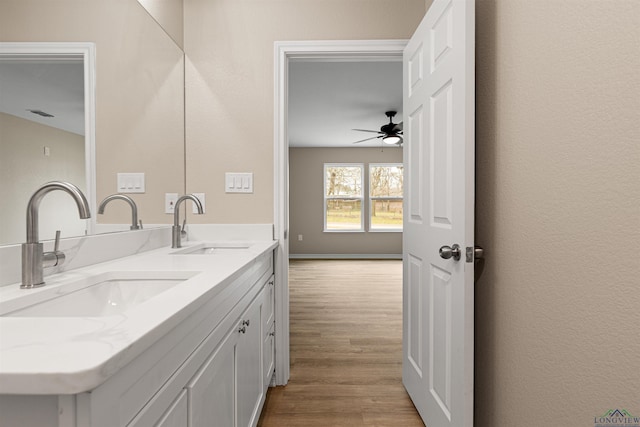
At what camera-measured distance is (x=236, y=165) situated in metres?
2.19

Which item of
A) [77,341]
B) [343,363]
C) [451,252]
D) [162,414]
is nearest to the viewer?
[77,341]

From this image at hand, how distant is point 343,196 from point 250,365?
21.4 ft

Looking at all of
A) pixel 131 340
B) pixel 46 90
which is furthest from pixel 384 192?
pixel 131 340

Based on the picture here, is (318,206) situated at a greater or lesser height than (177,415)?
greater

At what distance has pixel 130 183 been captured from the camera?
1.71 m

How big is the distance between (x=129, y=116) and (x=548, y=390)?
76.8 inches

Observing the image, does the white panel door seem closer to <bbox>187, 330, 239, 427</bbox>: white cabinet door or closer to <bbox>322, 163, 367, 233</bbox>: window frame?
<bbox>187, 330, 239, 427</bbox>: white cabinet door

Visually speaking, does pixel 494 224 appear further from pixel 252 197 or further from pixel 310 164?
pixel 310 164

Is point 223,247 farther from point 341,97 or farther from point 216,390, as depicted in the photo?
point 341,97

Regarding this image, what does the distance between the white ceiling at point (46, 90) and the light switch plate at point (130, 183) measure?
347 millimetres

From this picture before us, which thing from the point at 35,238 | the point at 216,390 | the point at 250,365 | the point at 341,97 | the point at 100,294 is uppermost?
the point at 341,97

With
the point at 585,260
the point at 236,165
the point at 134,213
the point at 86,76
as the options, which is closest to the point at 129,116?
the point at 86,76

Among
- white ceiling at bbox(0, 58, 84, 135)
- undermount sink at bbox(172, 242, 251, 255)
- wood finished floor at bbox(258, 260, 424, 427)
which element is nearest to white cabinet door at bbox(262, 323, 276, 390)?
wood finished floor at bbox(258, 260, 424, 427)

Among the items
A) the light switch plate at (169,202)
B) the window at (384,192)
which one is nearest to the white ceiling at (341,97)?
the window at (384,192)
